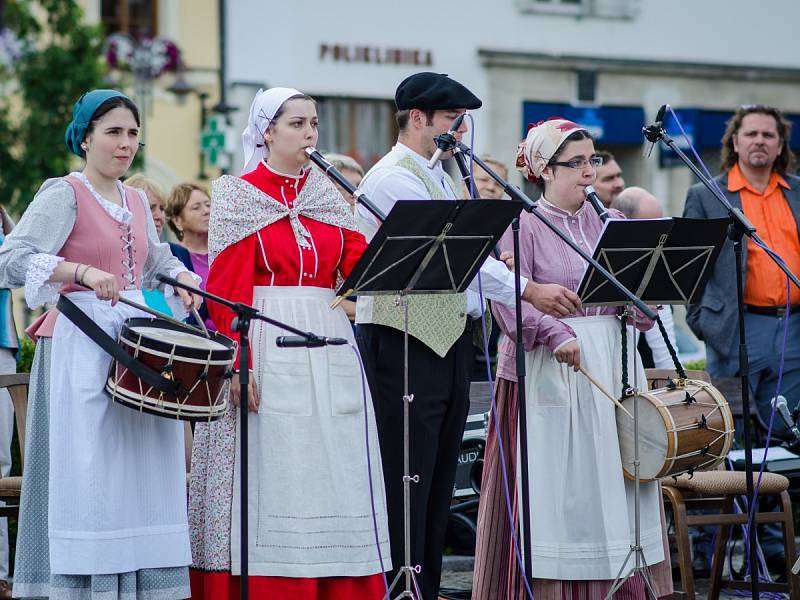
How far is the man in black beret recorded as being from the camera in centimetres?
567

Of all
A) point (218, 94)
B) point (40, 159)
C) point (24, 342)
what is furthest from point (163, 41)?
point (24, 342)

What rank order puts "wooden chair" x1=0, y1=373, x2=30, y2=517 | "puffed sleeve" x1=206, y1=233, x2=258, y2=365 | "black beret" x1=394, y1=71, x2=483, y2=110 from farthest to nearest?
1. "wooden chair" x1=0, y1=373, x2=30, y2=517
2. "black beret" x1=394, y1=71, x2=483, y2=110
3. "puffed sleeve" x1=206, y1=233, x2=258, y2=365

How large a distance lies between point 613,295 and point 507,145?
14.0m

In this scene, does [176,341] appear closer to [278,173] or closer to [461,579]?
[278,173]

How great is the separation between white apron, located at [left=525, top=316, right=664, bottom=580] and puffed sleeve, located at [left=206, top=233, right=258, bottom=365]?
1263 millimetres

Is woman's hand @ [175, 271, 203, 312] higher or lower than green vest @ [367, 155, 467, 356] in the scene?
higher

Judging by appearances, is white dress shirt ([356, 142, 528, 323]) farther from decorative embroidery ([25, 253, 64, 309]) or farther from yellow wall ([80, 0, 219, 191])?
yellow wall ([80, 0, 219, 191])

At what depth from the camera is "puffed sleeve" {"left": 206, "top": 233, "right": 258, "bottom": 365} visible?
5258 millimetres

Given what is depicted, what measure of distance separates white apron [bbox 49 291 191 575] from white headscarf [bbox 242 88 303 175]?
0.79 m

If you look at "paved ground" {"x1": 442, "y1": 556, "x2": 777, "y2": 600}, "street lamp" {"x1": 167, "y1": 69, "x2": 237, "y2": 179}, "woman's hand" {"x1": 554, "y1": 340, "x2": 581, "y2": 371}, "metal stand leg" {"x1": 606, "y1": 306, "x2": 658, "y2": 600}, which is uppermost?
"street lamp" {"x1": 167, "y1": 69, "x2": 237, "y2": 179}

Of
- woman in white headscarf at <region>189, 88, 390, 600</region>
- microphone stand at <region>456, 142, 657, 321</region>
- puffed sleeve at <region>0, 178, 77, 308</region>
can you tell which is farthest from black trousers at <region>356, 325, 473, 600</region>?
puffed sleeve at <region>0, 178, 77, 308</region>

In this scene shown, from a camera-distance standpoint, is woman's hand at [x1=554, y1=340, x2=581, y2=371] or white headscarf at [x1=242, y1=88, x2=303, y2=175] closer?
white headscarf at [x1=242, y1=88, x2=303, y2=175]

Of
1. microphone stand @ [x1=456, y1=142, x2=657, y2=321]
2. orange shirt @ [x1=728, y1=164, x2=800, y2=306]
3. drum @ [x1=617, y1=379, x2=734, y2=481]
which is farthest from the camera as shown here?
orange shirt @ [x1=728, y1=164, x2=800, y2=306]

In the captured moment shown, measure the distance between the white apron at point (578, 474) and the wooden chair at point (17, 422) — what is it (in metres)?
2.28
